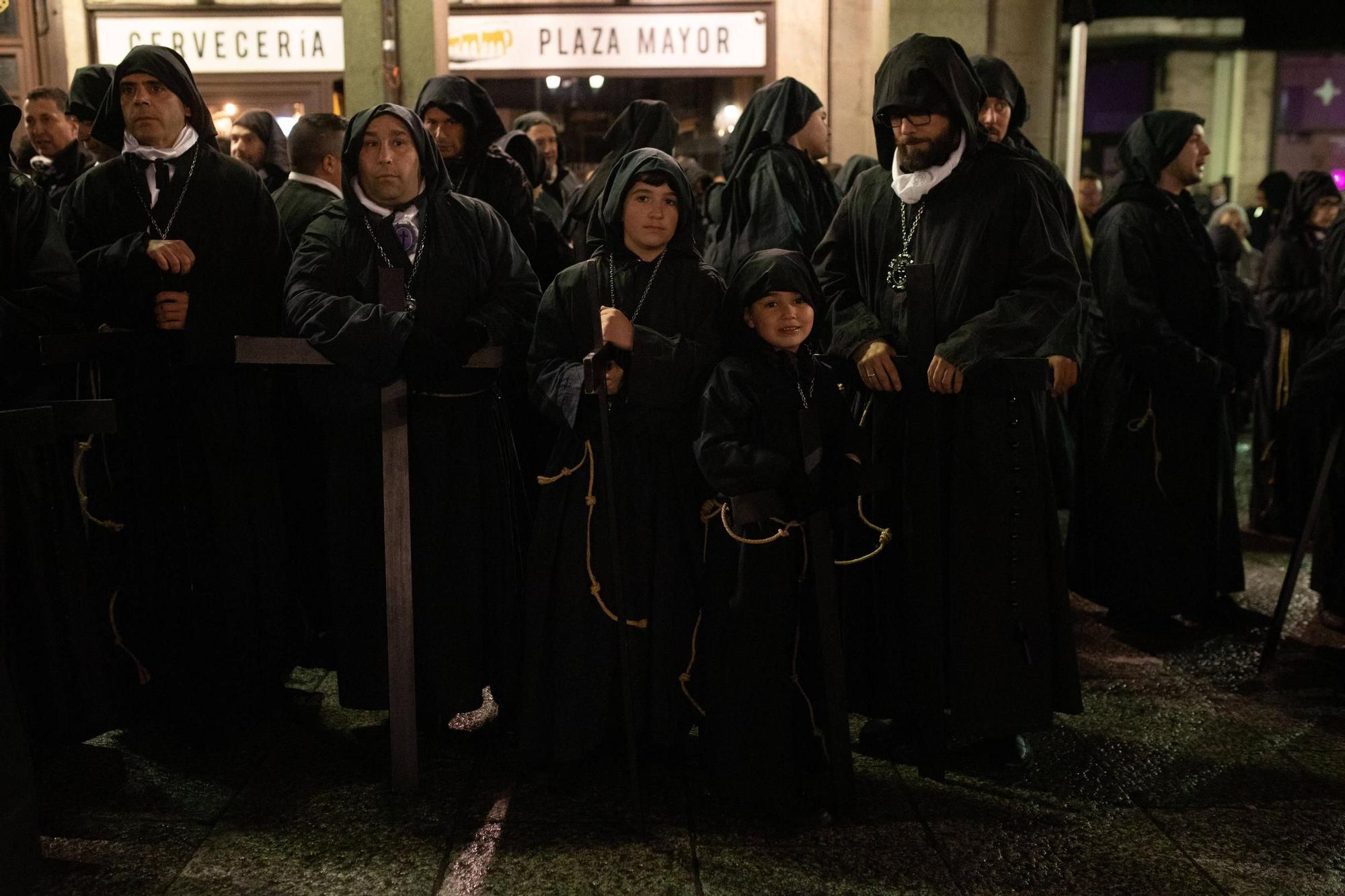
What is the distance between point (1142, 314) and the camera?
518cm

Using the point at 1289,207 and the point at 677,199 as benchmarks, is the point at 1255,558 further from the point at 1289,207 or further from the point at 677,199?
the point at 677,199

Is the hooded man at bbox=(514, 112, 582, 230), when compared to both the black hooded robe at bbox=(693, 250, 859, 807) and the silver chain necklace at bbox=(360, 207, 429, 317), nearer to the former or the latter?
the silver chain necklace at bbox=(360, 207, 429, 317)

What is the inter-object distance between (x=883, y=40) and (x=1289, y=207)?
2852 mm

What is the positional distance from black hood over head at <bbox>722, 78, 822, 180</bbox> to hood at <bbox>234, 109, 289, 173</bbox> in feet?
8.06

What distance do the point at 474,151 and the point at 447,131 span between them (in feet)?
0.46

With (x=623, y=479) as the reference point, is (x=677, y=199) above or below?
above

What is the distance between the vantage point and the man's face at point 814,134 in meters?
5.51

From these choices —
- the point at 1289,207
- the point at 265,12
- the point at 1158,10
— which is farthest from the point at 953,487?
the point at 1158,10

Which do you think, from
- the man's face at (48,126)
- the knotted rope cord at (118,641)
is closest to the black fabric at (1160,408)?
the knotted rope cord at (118,641)

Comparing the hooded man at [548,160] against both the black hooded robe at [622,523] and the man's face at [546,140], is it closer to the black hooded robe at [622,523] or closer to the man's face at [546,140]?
the man's face at [546,140]

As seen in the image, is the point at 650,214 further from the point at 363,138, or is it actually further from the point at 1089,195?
the point at 1089,195

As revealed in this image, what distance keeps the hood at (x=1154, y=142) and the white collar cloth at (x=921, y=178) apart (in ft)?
6.40

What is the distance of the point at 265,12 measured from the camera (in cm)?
1087

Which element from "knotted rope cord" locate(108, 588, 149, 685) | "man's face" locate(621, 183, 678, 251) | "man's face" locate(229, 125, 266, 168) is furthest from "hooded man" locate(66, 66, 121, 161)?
"man's face" locate(621, 183, 678, 251)
